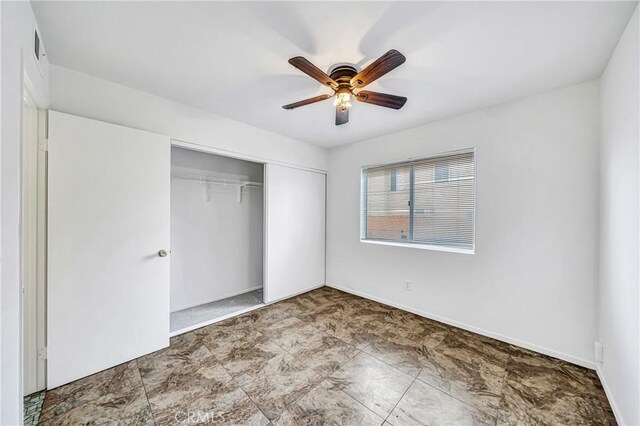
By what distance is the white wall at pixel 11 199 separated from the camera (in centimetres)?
103

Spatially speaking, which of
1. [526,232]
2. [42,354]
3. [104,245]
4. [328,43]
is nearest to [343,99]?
[328,43]

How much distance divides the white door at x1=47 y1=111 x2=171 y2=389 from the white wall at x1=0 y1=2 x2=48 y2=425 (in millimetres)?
670

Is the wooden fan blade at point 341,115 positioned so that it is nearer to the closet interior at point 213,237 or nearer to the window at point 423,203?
the window at point 423,203

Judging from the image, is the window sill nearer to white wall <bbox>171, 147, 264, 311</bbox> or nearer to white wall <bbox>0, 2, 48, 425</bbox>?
white wall <bbox>171, 147, 264, 311</bbox>

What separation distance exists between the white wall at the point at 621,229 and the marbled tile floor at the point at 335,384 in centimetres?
32

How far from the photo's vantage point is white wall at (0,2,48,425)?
3.37 feet

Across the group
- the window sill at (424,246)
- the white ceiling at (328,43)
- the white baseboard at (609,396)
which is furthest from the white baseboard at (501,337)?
the white ceiling at (328,43)

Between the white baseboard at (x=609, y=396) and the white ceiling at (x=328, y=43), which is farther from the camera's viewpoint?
the white baseboard at (x=609, y=396)

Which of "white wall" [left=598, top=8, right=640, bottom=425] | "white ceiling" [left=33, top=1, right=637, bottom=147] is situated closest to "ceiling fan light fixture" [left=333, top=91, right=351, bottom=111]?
"white ceiling" [left=33, top=1, right=637, bottom=147]

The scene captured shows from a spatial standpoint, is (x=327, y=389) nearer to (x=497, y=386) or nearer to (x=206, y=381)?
(x=206, y=381)

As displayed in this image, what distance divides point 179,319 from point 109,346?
951mm

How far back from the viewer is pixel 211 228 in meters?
3.54

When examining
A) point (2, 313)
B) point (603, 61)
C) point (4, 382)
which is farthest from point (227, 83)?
point (603, 61)

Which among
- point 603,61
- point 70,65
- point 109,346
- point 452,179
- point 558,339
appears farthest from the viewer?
point 452,179
